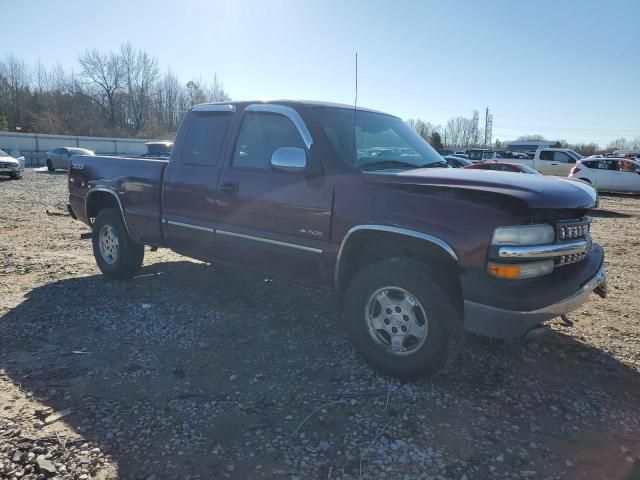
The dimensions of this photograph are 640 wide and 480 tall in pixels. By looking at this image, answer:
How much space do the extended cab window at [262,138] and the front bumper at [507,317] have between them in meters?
1.96

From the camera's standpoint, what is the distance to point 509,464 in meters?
2.62

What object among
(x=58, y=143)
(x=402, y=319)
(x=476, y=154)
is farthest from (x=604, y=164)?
(x=58, y=143)

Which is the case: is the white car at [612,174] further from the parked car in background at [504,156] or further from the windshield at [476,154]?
the windshield at [476,154]

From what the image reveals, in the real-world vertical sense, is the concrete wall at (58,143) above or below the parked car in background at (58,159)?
above

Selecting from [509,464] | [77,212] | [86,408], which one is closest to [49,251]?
[77,212]

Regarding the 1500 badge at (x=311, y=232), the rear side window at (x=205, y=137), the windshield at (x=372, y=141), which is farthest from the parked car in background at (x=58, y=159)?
the 1500 badge at (x=311, y=232)

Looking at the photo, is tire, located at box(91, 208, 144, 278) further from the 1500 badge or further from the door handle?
the 1500 badge

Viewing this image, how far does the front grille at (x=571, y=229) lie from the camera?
3.20 metres

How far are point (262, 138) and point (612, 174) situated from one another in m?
21.1

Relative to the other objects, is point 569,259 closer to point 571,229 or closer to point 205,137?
point 571,229

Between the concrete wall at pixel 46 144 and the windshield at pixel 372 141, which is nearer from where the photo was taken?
the windshield at pixel 372 141

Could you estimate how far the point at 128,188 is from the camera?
5.49 metres

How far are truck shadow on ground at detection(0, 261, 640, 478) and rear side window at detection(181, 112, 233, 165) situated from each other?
1.53 meters

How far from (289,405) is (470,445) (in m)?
1.13
